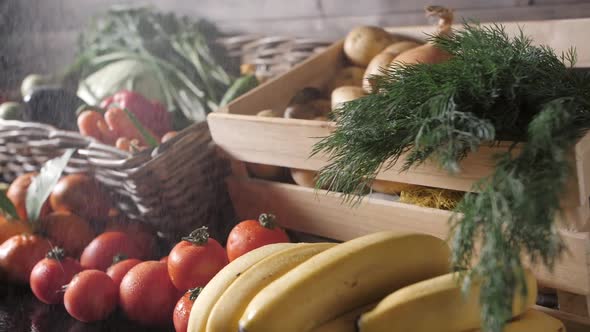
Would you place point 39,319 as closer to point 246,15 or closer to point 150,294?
point 150,294

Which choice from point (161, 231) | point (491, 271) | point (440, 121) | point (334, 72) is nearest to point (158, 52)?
point (334, 72)

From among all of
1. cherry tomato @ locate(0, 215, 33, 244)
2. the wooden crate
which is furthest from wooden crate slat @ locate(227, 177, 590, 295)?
cherry tomato @ locate(0, 215, 33, 244)

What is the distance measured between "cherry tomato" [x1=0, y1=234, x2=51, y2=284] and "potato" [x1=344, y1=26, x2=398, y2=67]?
72 cm

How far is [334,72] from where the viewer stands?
1383 mm

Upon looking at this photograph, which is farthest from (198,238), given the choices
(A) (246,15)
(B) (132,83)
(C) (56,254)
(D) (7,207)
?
(A) (246,15)

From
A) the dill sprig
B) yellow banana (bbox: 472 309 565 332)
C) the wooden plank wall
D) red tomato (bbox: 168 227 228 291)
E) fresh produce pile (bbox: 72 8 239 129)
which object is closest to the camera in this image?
the dill sprig

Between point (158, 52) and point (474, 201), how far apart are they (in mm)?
1349

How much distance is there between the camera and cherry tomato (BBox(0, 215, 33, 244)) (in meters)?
1.24

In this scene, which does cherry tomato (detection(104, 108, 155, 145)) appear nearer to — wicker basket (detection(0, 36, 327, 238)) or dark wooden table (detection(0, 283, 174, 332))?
wicker basket (detection(0, 36, 327, 238))

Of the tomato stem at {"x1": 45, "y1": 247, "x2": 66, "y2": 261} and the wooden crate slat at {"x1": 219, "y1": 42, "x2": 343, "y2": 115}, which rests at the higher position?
the wooden crate slat at {"x1": 219, "y1": 42, "x2": 343, "y2": 115}

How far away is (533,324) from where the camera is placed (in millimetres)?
688

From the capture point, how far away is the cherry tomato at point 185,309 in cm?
85

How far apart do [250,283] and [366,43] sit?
74 centimetres

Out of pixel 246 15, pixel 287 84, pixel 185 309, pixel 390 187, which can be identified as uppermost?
pixel 246 15
